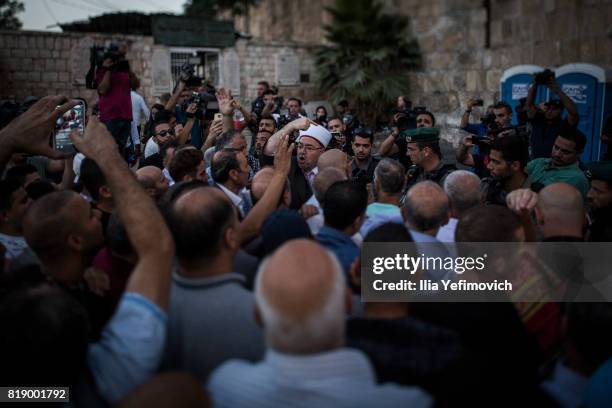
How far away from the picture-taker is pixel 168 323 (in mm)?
1776

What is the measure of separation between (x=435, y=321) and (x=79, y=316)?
1.17m

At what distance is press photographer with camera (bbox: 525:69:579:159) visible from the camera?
638 centimetres

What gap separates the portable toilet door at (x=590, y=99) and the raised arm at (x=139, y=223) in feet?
28.9

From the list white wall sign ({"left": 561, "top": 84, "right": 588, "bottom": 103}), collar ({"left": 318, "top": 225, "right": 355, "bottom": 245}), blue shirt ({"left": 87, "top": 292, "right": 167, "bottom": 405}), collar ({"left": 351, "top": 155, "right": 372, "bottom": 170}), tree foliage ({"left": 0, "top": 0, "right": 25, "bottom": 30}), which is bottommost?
blue shirt ({"left": 87, "top": 292, "right": 167, "bottom": 405})

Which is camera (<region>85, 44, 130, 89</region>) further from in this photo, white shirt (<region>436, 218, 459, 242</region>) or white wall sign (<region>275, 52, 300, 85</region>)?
white wall sign (<region>275, 52, 300, 85</region>)

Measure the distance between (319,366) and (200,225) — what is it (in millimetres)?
798

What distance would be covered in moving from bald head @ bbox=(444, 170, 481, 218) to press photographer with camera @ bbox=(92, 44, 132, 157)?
3.90 meters

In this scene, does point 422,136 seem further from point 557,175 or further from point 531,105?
point 531,105

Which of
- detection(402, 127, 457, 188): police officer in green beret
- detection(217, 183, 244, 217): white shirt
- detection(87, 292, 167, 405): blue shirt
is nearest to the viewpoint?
detection(87, 292, 167, 405): blue shirt

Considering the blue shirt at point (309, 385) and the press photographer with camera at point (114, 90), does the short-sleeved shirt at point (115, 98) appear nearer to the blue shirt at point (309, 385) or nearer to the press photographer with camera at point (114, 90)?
the press photographer with camera at point (114, 90)

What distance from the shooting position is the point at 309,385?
1338 mm

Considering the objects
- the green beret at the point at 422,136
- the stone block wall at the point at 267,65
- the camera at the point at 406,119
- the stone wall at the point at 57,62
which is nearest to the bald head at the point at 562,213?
the green beret at the point at 422,136

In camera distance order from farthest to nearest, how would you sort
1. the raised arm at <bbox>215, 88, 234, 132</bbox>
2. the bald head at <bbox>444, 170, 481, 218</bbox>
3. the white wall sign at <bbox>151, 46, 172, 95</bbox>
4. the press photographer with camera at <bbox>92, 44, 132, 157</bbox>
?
the white wall sign at <bbox>151, 46, 172, 95</bbox>, the press photographer with camera at <bbox>92, 44, 132, 157</bbox>, the raised arm at <bbox>215, 88, 234, 132</bbox>, the bald head at <bbox>444, 170, 481, 218</bbox>

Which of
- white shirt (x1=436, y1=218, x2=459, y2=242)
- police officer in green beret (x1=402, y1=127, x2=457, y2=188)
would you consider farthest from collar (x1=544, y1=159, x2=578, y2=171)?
white shirt (x1=436, y1=218, x2=459, y2=242)
